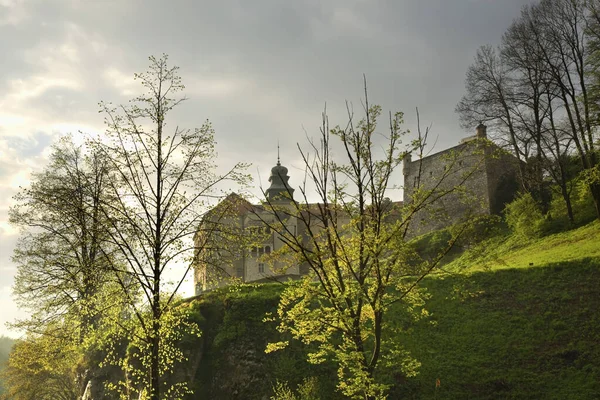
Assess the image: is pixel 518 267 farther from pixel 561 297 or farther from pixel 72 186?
pixel 72 186

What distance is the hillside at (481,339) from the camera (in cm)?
1363

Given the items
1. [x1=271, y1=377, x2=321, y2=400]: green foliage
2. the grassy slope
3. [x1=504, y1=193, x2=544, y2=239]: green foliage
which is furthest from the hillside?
[x1=504, y1=193, x2=544, y2=239]: green foliage

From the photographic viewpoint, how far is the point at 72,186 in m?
20.3

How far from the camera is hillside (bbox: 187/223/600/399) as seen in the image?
13.6m

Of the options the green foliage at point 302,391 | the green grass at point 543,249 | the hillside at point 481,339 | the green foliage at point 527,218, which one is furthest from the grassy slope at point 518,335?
the green foliage at point 527,218

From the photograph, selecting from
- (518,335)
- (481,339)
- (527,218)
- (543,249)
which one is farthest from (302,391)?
(527,218)

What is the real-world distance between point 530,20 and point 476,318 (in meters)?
18.5

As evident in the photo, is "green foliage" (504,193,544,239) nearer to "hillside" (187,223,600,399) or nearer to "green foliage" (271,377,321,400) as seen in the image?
"hillside" (187,223,600,399)

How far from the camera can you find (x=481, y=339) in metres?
15.8

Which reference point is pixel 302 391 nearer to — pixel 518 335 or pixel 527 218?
pixel 518 335

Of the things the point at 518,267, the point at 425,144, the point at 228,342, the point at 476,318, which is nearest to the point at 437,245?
the point at 518,267

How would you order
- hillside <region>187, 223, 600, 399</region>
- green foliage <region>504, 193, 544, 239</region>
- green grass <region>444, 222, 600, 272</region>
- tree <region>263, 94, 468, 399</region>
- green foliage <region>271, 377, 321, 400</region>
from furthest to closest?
green foliage <region>504, 193, 544, 239</region>
green grass <region>444, 222, 600, 272</region>
green foliage <region>271, 377, 321, 400</region>
hillside <region>187, 223, 600, 399</region>
tree <region>263, 94, 468, 399</region>

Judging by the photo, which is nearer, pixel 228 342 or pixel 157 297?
pixel 157 297

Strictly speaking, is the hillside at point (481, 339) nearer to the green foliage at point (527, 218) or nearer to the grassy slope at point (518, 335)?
the grassy slope at point (518, 335)
